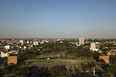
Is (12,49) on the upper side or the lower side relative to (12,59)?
lower

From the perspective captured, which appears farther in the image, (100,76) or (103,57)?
(103,57)

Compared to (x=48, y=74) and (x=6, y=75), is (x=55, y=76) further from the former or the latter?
(x=6, y=75)

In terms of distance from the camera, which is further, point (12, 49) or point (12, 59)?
point (12, 49)

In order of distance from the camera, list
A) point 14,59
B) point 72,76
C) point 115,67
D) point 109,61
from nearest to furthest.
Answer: point 72,76
point 115,67
point 14,59
point 109,61

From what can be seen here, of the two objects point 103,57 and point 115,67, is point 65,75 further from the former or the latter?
point 103,57

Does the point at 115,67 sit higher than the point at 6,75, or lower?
higher

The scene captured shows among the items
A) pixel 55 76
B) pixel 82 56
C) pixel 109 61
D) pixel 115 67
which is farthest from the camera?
pixel 82 56

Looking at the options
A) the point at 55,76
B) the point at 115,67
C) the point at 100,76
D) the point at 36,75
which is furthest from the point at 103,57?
the point at 36,75

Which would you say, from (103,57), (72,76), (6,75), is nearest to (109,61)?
(103,57)

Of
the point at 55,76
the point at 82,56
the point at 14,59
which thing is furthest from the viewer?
the point at 82,56
